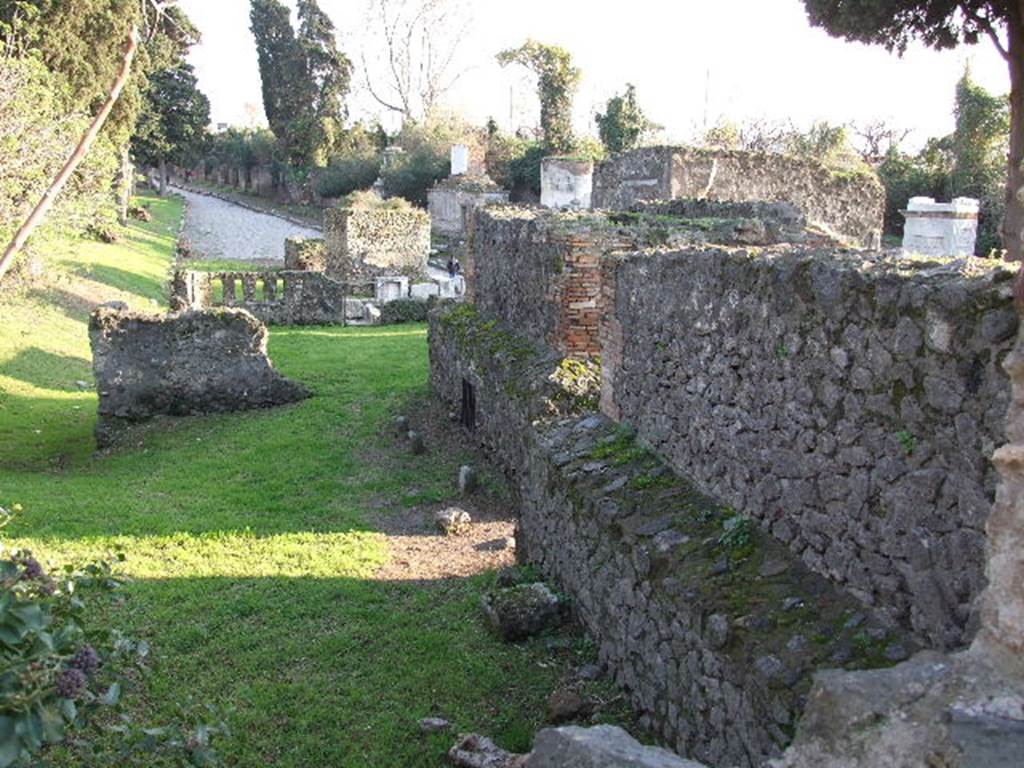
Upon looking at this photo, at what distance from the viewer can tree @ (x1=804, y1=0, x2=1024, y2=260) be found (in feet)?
51.0

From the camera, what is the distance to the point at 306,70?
51344mm

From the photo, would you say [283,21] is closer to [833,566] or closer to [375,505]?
[375,505]

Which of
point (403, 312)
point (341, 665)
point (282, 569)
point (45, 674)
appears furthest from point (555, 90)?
point (45, 674)

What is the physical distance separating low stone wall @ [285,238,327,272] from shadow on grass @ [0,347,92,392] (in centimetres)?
1311

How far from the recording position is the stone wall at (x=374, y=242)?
28.8 m

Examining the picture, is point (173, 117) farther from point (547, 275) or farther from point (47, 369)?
point (547, 275)

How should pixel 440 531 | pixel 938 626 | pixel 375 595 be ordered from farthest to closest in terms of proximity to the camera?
pixel 440 531 → pixel 375 595 → pixel 938 626

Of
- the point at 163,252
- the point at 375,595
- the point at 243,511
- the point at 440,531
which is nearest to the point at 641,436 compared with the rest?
the point at 375,595

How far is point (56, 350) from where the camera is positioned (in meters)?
18.5

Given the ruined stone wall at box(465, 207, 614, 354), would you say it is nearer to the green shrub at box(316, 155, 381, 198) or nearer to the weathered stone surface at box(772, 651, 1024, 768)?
the weathered stone surface at box(772, 651, 1024, 768)

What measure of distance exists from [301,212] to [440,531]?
1870 inches

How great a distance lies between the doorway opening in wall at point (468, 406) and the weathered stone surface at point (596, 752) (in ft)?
30.1

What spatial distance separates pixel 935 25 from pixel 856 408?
15.2 m

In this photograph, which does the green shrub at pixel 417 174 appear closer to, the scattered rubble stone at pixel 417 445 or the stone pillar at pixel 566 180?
the stone pillar at pixel 566 180
